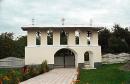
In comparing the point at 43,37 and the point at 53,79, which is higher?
the point at 43,37

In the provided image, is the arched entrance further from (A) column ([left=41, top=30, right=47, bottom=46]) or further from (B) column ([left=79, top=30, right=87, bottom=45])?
(A) column ([left=41, top=30, right=47, bottom=46])

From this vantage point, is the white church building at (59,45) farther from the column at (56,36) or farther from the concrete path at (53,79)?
the concrete path at (53,79)

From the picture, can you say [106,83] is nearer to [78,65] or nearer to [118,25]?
[78,65]

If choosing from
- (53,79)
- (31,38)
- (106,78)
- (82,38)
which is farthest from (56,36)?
(106,78)

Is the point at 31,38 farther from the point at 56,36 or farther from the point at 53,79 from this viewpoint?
the point at 53,79

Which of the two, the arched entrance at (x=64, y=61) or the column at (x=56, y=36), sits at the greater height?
the column at (x=56, y=36)

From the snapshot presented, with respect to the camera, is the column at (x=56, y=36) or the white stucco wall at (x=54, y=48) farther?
the column at (x=56, y=36)

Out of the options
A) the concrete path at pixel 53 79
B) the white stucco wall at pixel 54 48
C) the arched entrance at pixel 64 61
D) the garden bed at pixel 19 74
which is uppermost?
the white stucco wall at pixel 54 48

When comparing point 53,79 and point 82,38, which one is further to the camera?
point 82,38

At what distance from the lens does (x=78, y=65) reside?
39281 millimetres

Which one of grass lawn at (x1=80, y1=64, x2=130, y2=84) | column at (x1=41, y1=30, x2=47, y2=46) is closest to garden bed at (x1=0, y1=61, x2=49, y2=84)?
grass lawn at (x1=80, y1=64, x2=130, y2=84)

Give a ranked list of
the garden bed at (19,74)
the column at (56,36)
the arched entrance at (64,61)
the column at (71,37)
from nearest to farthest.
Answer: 1. the garden bed at (19,74)
2. the column at (56,36)
3. the column at (71,37)
4. the arched entrance at (64,61)

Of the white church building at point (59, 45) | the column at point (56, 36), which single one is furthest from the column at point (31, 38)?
the column at point (56, 36)

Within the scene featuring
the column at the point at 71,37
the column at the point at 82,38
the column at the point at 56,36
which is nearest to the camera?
the column at the point at 56,36
